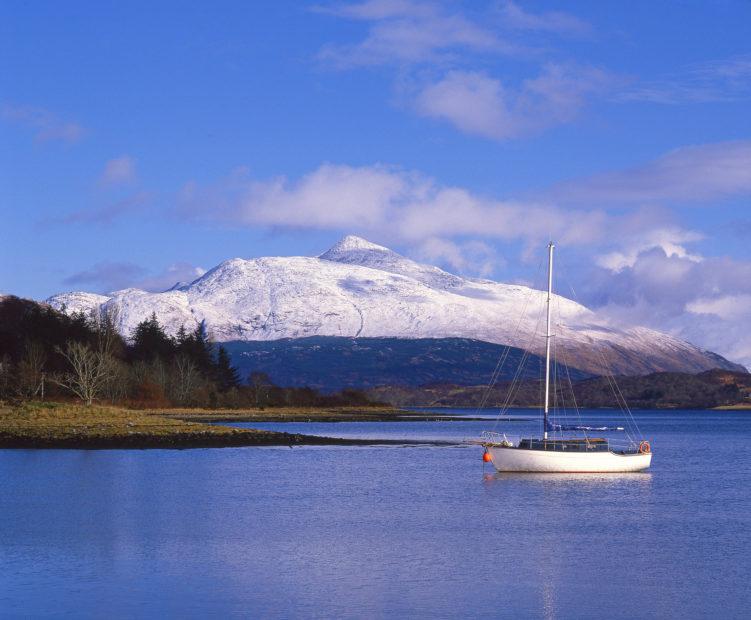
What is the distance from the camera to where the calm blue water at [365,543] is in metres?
28.6

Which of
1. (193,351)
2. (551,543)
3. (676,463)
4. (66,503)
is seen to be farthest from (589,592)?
(193,351)

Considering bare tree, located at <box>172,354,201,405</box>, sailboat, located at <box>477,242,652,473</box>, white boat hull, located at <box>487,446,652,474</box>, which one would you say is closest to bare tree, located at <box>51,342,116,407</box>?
bare tree, located at <box>172,354,201,405</box>

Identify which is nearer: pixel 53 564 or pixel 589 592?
pixel 589 592

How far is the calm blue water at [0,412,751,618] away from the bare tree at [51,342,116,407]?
51459mm

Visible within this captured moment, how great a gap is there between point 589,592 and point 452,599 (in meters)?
4.21

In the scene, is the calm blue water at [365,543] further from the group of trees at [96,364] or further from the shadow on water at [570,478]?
the group of trees at [96,364]

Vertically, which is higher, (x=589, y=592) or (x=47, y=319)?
(x=47, y=319)

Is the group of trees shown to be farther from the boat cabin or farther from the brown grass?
the boat cabin

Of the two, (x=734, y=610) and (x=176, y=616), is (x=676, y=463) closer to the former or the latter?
(x=734, y=610)

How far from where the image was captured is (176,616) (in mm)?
26469

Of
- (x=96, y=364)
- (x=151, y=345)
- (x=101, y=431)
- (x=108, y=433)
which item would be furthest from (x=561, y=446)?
(x=151, y=345)

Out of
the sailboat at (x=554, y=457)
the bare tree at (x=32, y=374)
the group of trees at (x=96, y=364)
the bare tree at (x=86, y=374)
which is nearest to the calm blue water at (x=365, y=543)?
the sailboat at (x=554, y=457)

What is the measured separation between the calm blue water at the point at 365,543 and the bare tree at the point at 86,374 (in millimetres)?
51459

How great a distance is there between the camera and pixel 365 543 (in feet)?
127
